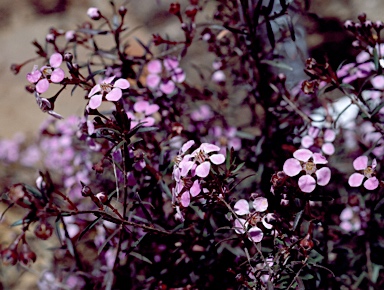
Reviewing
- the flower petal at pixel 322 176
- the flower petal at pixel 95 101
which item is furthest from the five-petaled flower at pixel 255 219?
the flower petal at pixel 95 101

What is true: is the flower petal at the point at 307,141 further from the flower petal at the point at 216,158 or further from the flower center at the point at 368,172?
the flower petal at the point at 216,158

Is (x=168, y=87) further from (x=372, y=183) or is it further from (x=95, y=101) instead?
(x=372, y=183)

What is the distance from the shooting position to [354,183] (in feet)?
3.19

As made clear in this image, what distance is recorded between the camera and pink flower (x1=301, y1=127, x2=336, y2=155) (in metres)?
1.20

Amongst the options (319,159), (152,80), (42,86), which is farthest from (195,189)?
(152,80)

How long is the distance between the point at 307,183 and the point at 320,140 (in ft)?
1.22

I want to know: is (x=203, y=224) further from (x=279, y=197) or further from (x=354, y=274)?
(x=354, y=274)

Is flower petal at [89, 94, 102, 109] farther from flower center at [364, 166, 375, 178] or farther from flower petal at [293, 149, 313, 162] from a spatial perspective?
flower center at [364, 166, 375, 178]

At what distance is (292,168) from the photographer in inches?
34.1

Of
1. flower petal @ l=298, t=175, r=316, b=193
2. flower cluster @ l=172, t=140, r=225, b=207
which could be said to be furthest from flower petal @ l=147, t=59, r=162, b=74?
flower petal @ l=298, t=175, r=316, b=193

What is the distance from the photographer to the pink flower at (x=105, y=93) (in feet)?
2.87

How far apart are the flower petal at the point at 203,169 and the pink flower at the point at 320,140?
0.44m

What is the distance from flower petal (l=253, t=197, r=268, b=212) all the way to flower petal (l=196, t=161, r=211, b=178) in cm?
12

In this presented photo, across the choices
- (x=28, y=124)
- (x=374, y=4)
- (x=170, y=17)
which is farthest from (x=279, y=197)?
(x=28, y=124)
